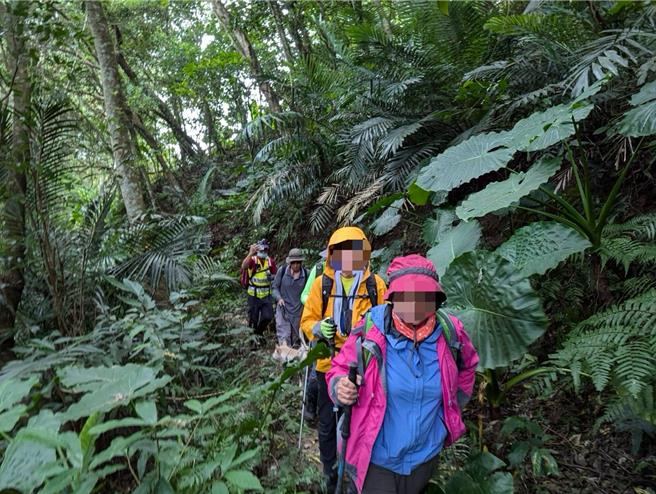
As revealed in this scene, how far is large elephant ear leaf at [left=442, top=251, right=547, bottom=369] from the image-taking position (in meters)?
2.29

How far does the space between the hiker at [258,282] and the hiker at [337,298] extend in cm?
330

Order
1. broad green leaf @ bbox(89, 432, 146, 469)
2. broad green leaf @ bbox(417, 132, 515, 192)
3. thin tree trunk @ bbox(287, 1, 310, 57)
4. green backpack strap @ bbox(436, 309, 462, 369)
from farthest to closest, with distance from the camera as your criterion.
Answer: thin tree trunk @ bbox(287, 1, 310, 57) < broad green leaf @ bbox(417, 132, 515, 192) < green backpack strap @ bbox(436, 309, 462, 369) < broad green leaf @ bbox(89, 432, 146, 469)

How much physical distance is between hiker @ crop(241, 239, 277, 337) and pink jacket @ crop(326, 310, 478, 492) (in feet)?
13.9

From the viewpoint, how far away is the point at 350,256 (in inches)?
107

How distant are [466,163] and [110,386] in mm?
2883

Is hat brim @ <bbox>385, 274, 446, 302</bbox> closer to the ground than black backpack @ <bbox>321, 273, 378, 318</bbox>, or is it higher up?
higher up

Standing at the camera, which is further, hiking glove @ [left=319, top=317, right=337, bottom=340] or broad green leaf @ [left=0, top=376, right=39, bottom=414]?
hiking glove @ [left=319, top=317, right=337, bottom=340]

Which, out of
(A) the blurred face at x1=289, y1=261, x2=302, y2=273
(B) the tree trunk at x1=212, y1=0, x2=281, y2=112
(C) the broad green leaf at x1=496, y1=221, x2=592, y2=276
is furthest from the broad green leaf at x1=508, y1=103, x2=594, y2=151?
(B) the tree trunk at x1=212, y1=0, x2=281, y2=112

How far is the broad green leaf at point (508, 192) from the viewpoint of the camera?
9.59 ft

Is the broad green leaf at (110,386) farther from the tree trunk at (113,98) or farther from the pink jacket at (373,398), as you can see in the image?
the tree trunk at (113,98)

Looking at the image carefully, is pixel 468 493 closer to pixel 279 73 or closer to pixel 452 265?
pixel 452 265

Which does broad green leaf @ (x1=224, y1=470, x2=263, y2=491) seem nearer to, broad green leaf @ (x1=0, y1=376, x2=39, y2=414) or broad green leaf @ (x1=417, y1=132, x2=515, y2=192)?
broad green leaf @ (x1=0, y1=376, x2=39, y2=414)

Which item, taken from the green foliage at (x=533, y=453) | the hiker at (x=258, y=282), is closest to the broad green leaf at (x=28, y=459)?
the green foliage at (x=533, y=453)

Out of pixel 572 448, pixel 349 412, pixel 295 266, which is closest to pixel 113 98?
pixel 295 266
